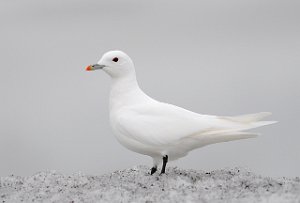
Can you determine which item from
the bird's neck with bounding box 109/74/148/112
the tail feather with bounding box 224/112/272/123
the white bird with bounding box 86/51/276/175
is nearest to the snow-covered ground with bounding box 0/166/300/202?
the white bird with bounding box 86/51/276/175

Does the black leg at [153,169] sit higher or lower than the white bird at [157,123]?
lower

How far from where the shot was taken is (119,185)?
388 inches

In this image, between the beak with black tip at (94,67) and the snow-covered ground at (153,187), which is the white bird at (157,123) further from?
the snow-covered ground at (153,187)

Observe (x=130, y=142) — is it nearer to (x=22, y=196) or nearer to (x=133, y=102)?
(x=133, y=102)

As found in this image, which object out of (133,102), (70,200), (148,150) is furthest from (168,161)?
(70,200)

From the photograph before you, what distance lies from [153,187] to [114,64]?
2.29 meters

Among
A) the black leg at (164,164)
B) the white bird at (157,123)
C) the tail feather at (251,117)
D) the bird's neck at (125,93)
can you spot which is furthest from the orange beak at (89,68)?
the tail feather at (251,117)

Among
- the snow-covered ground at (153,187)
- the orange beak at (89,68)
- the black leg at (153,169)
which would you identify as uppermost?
the orange beak at (89,68)

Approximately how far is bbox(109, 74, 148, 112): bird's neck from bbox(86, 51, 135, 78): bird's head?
12 cm

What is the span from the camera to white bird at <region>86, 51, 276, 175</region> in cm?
1005

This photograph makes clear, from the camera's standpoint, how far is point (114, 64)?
10680 mm

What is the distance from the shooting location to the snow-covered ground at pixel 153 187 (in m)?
9.05

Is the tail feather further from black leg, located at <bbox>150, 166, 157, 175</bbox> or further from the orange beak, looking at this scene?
the orange beak

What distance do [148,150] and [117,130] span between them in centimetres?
64
